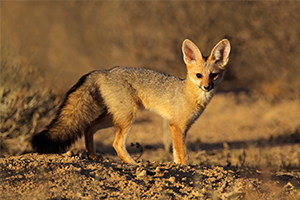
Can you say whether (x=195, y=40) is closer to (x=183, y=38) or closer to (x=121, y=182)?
(x=183, y=38)

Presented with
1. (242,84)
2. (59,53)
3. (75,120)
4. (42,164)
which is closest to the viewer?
(42,164)

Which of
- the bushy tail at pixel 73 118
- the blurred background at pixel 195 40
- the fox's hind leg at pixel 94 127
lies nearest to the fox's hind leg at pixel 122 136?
the fox's hind leg at pixel 94 127

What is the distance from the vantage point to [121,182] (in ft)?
12.5

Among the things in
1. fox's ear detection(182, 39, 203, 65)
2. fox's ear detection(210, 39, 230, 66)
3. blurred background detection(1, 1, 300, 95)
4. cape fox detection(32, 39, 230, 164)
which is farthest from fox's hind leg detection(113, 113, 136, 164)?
blurred background detection(1, 1, 300, 95)

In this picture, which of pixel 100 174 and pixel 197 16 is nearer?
pixel 100 174

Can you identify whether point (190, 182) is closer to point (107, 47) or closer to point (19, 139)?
point (19, 139)

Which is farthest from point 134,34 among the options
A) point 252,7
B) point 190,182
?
point 190,182

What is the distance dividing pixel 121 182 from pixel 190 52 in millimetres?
2393

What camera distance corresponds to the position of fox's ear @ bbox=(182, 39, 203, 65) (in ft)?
17.7

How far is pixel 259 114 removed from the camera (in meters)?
10.0

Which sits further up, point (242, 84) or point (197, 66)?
point (242, 84)

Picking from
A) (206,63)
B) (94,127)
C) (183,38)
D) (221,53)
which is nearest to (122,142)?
(94,127)

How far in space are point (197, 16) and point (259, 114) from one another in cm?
298

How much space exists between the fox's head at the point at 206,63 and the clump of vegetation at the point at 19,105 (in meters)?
2.83
